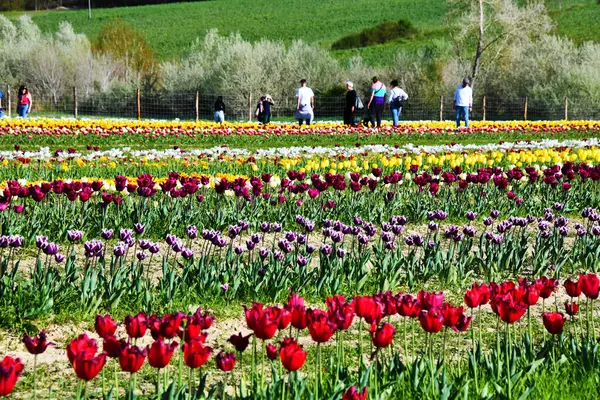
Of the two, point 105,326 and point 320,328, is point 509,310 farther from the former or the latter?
point 105,326

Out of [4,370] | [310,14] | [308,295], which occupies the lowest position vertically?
[308,295]

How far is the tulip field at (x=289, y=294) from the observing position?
128 inches

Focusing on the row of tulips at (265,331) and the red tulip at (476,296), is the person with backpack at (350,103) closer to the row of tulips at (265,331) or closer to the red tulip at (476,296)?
the red tulip at (476,296)

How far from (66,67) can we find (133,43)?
386 inches

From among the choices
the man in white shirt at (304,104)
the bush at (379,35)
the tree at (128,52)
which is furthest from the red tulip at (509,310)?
the bush at (379,35)

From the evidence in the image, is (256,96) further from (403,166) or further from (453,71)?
(403,166)

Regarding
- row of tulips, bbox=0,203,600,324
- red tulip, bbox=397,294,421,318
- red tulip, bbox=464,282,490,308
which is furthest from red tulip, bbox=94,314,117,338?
row of tulips, bbox=0,203,600,324

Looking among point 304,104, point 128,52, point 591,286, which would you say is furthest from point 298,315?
point 128,52

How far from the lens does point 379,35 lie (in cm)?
7681

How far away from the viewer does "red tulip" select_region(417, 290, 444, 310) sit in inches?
137

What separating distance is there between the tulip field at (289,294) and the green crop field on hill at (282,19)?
202 feet

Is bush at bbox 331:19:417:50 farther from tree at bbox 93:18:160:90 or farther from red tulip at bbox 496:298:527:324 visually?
red tulip at bbox 496:298:527:324

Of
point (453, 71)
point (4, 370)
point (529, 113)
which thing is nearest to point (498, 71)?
point (453, 71)

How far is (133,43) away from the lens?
5750 cm
